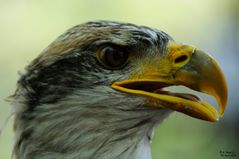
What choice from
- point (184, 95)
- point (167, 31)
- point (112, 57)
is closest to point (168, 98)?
point (184, 95)

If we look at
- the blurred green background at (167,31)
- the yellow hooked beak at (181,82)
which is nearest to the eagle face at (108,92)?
the yellow hooked beak at (181,82)

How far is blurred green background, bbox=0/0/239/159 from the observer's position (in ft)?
3.37

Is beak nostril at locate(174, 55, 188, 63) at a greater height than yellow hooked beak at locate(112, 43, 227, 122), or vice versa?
beak nostril at locate(174, 55, 188, 63)

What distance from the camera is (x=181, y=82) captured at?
2.76ft

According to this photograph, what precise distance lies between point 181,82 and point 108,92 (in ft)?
0.47

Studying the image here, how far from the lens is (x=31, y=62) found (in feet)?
3.11

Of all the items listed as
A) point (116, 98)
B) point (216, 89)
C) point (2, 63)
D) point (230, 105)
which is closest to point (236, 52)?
point (230, 105)

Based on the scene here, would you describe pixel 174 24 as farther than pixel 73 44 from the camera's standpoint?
Yes

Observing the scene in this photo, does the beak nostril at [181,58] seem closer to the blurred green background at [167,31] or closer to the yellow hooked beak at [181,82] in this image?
the yellow hooked beak at [181,82]

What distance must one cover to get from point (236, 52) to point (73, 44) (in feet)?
1.89

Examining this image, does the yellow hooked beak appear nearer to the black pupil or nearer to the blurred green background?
the black pupil

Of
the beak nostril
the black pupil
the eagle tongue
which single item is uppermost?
the black pupil

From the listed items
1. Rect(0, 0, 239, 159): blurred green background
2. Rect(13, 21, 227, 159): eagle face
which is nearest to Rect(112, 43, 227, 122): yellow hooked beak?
Rect(13, 21, 227, 159): eagle face

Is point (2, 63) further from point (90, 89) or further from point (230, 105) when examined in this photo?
point (230, 105)
